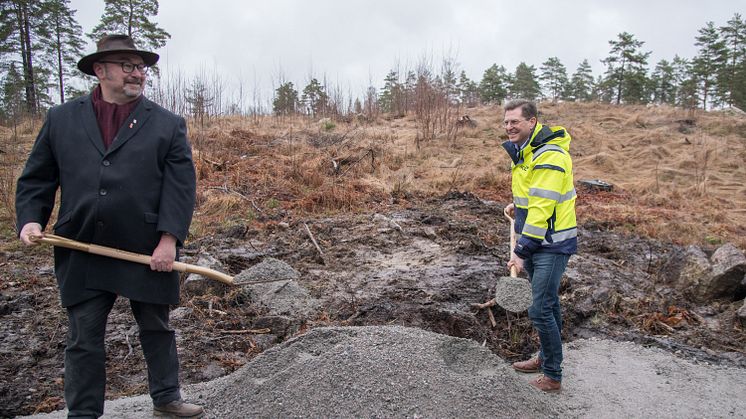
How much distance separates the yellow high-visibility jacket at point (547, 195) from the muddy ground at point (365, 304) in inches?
56.0

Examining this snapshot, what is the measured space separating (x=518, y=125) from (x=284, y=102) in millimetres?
16445

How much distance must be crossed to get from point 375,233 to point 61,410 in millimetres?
4539

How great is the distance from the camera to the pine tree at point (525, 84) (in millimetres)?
31953

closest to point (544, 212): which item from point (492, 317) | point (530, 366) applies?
point (530, 366)

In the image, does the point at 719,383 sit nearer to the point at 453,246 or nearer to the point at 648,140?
the point at 453,246

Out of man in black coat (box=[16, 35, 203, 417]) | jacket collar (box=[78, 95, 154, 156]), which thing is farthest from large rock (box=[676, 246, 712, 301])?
jacket collar (box=[78, 95, 154, 156])

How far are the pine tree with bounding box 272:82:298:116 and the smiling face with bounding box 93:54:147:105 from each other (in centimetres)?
1566

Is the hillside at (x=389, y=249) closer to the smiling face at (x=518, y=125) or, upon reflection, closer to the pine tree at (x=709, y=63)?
the smiling face at (x=518, y=125)

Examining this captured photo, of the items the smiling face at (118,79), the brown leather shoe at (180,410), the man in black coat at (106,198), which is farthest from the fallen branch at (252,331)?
the smiling face at (118,79)

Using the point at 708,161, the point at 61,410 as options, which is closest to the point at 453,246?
the point at 61,410

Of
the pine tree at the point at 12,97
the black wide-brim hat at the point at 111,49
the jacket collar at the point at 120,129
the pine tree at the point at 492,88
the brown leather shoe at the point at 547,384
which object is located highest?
the pine tree at the point at 492,88

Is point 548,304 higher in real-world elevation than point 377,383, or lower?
higher

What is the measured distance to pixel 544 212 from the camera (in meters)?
3.04

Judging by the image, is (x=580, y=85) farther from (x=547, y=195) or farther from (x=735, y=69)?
(x=547, y=195)
